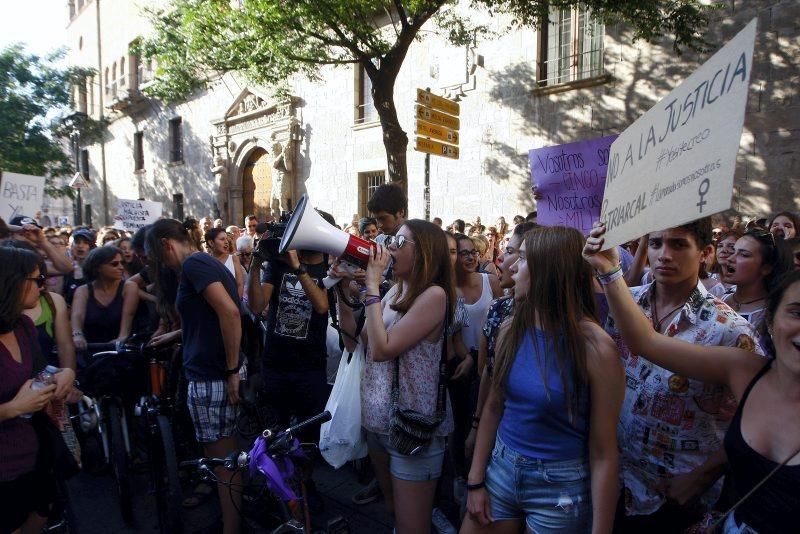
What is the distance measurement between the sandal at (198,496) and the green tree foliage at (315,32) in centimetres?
522

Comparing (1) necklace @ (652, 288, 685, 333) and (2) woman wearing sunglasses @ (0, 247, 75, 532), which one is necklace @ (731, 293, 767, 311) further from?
(2) woman wearing sunglasses @ (0, 247, 75, 532)

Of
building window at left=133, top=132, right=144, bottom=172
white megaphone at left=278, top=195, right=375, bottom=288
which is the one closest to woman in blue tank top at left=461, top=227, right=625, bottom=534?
white megaphone at left=278, top=195, right=375, bottom=288

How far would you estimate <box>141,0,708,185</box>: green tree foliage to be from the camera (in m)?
7.15

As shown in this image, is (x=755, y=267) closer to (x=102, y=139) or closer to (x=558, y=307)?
(x=558, y=307)

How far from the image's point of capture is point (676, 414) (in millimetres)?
1698

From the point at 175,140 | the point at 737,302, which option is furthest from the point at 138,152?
the point at 737,302

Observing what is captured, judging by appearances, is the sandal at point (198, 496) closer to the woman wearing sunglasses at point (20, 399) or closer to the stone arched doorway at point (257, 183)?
the woman wearing sunglasses at point (20, 399)

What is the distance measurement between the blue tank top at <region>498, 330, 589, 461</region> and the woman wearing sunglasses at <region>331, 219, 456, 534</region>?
1.86 ft

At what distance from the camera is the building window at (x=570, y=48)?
30.8 feet

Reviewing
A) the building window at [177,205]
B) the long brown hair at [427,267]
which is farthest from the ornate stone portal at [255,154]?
the long brown hair at [427,267]

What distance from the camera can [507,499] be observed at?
1.74 metres

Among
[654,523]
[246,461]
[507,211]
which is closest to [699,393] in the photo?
[654,523]

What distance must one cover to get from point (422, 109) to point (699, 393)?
19.9ft

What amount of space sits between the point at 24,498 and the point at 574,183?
9.74 feet
